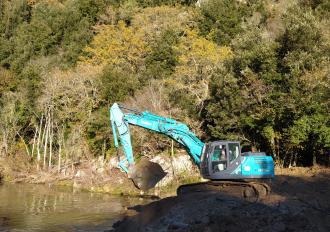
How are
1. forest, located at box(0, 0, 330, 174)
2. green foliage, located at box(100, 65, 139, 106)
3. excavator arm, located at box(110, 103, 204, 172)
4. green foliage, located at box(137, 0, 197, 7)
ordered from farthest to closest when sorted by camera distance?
green foliage, located at box(137, 0, 197, 7) → green foliage, located at box(100, 65, 139, 106) → forest, located at box(0, 0, 330, 174) → excavator arm, located at box(110, 103, 204, 172)

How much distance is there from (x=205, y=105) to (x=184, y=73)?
4.55 meters

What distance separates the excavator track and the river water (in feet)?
13.5

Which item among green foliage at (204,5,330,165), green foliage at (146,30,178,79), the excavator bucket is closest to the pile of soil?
the excavator bucket

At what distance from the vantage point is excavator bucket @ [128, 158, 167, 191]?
20.1 metres

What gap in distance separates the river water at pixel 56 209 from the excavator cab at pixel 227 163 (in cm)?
522

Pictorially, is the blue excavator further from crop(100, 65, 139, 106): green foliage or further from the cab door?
crop(100, 65, 139, 106): green foliage

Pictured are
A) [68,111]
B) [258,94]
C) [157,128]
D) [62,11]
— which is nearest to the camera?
[157,128]

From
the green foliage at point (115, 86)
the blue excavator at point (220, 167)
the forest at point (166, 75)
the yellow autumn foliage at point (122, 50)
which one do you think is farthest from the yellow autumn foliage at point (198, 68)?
the blue excavator at point (220, 167)

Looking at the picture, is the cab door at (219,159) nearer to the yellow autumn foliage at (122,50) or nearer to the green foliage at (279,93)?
the green foliage at (279,93)

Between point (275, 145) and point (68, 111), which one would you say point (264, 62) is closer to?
point (275, 145)

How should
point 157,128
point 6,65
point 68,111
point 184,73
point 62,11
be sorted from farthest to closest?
1. point 62,11
2. point 6,65
3. point 68,111
4. point 184,73
5. point 157,128

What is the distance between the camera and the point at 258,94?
32.6m

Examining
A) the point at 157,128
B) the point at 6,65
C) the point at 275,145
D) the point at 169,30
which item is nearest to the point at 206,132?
the point at 275,145

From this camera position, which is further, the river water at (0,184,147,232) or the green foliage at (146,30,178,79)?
the green foliage at (146,30,178,79)
